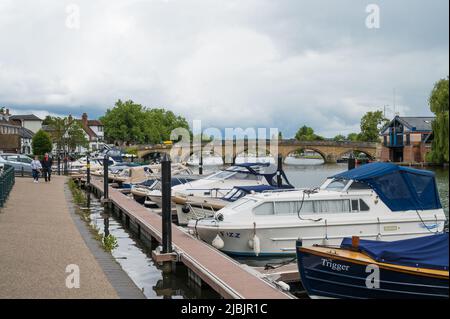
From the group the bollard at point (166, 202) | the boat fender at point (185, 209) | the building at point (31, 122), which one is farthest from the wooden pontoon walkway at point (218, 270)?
the building at point (31, 122)

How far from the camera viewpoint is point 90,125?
152 m

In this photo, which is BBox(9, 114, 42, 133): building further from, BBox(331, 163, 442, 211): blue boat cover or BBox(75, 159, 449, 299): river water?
BBox(331, 163, 442, 211): blue boat cover

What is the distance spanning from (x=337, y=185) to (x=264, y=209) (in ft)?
9.67

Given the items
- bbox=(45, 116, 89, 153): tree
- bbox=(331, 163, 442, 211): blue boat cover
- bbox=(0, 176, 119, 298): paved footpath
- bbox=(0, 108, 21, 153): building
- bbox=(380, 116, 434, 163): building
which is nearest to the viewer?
bbox=(0, 176, 119, 298): paved footpath

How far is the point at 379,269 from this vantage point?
418 inches

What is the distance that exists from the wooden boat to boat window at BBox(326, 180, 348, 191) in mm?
6395

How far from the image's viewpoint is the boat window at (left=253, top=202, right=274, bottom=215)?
680 inches

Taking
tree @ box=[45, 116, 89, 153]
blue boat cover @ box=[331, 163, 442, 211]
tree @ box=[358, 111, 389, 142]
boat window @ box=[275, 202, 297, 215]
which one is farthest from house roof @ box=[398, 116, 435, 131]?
boat window @ box=[275, 202, 297, 215]

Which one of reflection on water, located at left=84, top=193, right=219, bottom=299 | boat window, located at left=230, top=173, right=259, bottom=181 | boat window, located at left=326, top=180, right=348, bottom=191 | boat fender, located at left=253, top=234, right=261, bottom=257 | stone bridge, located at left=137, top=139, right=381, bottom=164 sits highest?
stone bridge, located at left=137, top=139, right=381, bottom=164

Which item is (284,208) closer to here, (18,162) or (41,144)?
(18,162)
